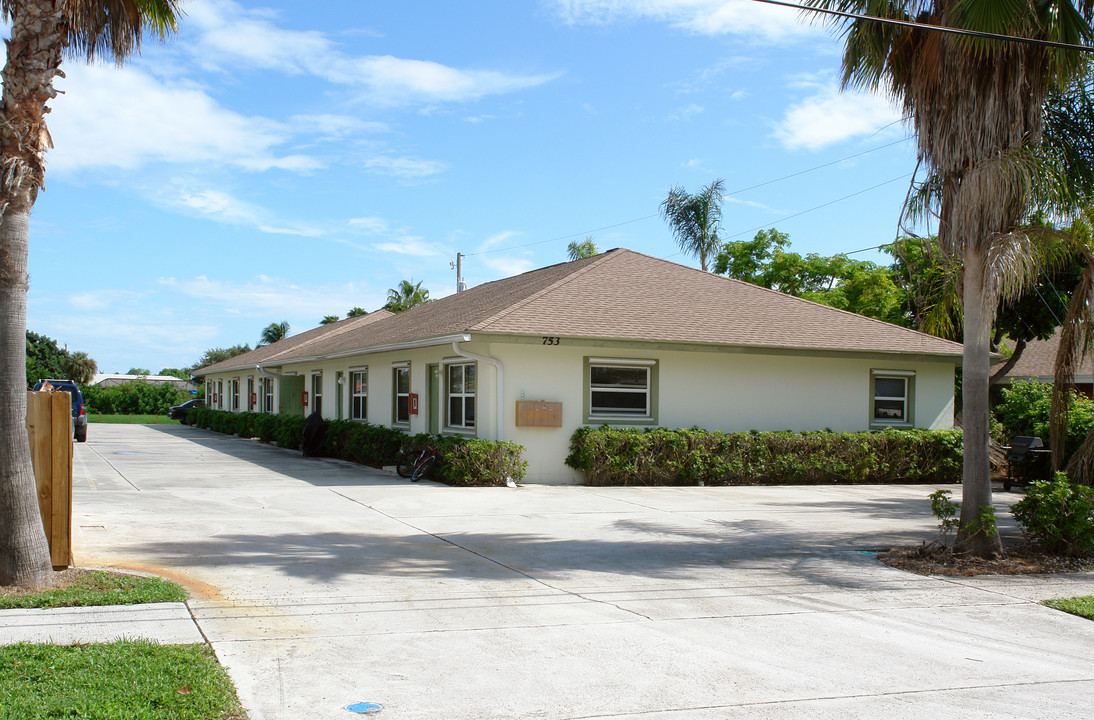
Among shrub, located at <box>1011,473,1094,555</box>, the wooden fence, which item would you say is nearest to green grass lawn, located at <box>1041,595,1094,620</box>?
shrub, located at <box>1011,473,1094,555</box>

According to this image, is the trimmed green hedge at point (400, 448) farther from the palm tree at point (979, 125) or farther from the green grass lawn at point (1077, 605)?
the green grass lawn at point (1077, 605)

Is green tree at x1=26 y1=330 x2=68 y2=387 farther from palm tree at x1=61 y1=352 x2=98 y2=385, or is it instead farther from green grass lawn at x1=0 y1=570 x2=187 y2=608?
green grass lawn at x1=0 y1=570 x2=187 y2=608

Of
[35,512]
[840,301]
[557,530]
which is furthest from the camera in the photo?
[840,301]

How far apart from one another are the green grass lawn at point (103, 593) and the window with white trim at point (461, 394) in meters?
11.0

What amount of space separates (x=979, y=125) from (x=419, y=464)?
11645mm

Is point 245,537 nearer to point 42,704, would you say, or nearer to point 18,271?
point 18,271

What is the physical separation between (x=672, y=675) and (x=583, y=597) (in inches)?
88.3

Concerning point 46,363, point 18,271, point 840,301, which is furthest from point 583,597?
point 46,363

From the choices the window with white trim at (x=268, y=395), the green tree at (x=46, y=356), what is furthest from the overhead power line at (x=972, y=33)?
the green tree at (x=46, y=356)

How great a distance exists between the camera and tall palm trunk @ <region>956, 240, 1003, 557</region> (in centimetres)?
998

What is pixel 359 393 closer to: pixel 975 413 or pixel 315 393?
pixel 315 393

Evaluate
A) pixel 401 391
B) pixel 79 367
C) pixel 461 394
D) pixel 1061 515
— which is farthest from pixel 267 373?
pixel 79 367

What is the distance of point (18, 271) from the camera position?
24.3 feet

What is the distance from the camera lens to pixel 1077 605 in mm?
8039
